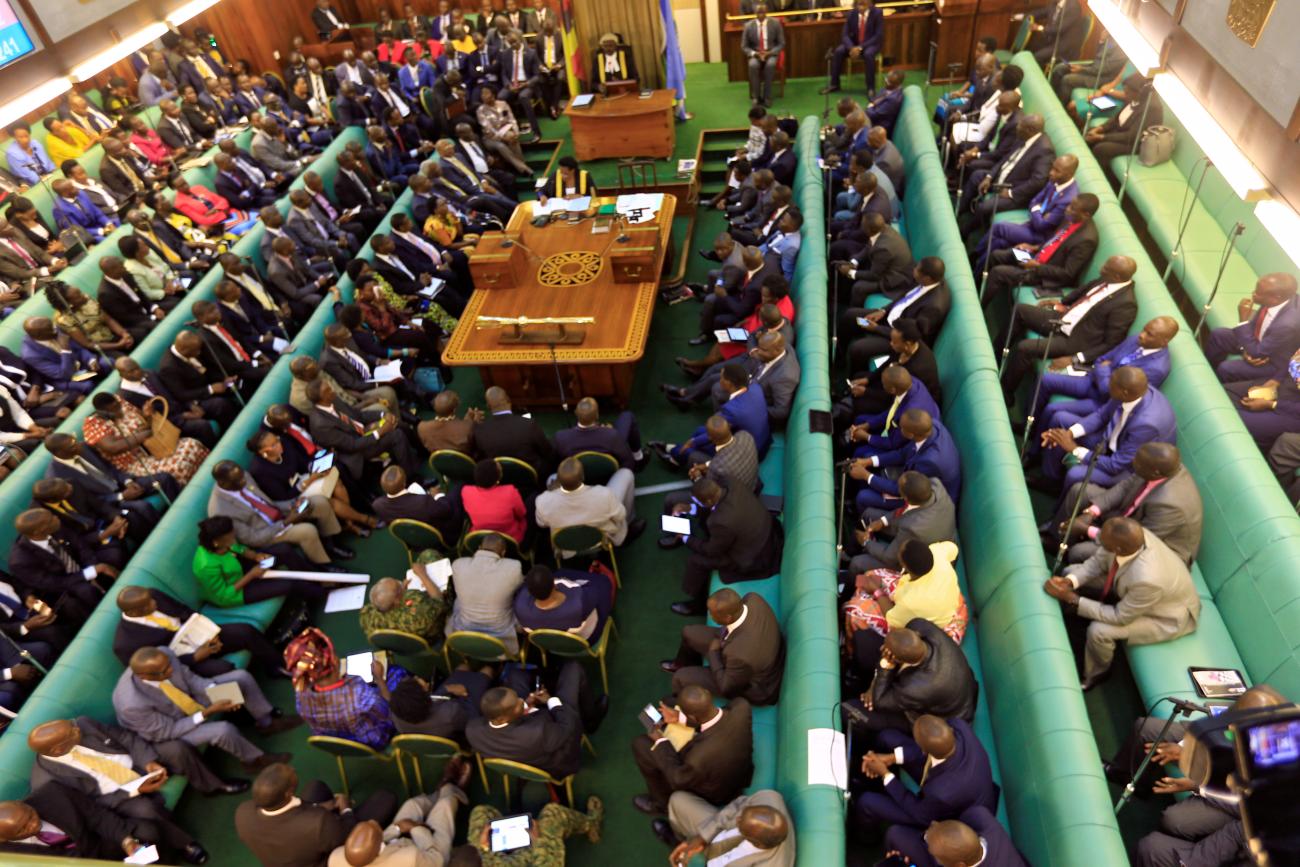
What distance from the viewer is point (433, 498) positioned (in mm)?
5602

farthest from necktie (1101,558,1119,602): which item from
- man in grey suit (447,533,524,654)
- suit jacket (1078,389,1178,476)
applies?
man in grey suit (447,533,524,654)

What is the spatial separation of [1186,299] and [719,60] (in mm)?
8940

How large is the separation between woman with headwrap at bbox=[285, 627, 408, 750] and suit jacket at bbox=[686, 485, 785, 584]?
7.03 ft

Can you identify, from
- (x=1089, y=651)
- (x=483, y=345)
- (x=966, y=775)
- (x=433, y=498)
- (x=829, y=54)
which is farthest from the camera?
(x=829, y=54)

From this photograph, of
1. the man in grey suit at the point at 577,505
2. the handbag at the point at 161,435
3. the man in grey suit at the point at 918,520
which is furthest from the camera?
the handbag at the point at 161,435

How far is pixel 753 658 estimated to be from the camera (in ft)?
13.9

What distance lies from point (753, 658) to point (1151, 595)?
2.10m

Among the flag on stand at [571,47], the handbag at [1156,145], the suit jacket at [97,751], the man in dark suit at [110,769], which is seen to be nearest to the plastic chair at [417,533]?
the man in dark suit at [110,769]

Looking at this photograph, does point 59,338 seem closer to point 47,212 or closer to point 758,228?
point 47,212

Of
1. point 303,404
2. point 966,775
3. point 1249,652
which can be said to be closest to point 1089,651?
point 1249,652

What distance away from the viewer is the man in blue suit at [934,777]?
3.46 meters

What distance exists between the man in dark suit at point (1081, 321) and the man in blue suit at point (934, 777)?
370 cm

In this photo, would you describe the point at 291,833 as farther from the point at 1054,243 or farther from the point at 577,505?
the point at 1054,243

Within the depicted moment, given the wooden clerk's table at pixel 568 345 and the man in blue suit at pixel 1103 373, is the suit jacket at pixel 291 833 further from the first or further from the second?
the man in blue suit at pixel 1103 373
